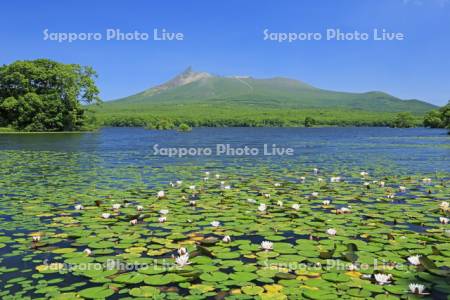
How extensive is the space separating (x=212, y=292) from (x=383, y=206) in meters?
6.14

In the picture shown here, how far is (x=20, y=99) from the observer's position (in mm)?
60531

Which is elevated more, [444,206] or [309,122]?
[309,122]

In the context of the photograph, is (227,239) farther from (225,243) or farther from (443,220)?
(443,220)

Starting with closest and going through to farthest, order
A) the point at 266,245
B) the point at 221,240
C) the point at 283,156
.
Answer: the point at 266,245
the point at 221,240
the point at 283,156

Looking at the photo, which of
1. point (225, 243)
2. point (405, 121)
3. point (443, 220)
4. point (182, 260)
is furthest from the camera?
point (405, 121)

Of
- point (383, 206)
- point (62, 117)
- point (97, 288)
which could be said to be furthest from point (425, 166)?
point (62, 117)

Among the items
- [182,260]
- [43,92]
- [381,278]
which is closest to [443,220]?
[381,278]

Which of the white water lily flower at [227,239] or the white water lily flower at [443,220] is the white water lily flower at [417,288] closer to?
the white water lily flower at [227,239]

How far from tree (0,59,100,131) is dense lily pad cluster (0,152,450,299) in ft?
174

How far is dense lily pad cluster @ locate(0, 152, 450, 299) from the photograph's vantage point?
196 inches

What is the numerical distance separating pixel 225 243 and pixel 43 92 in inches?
2513

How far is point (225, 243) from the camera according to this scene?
6762mm

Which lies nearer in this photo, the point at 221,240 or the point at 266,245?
the point at 266,245

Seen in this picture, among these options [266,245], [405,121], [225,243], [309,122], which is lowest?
[225,243]
